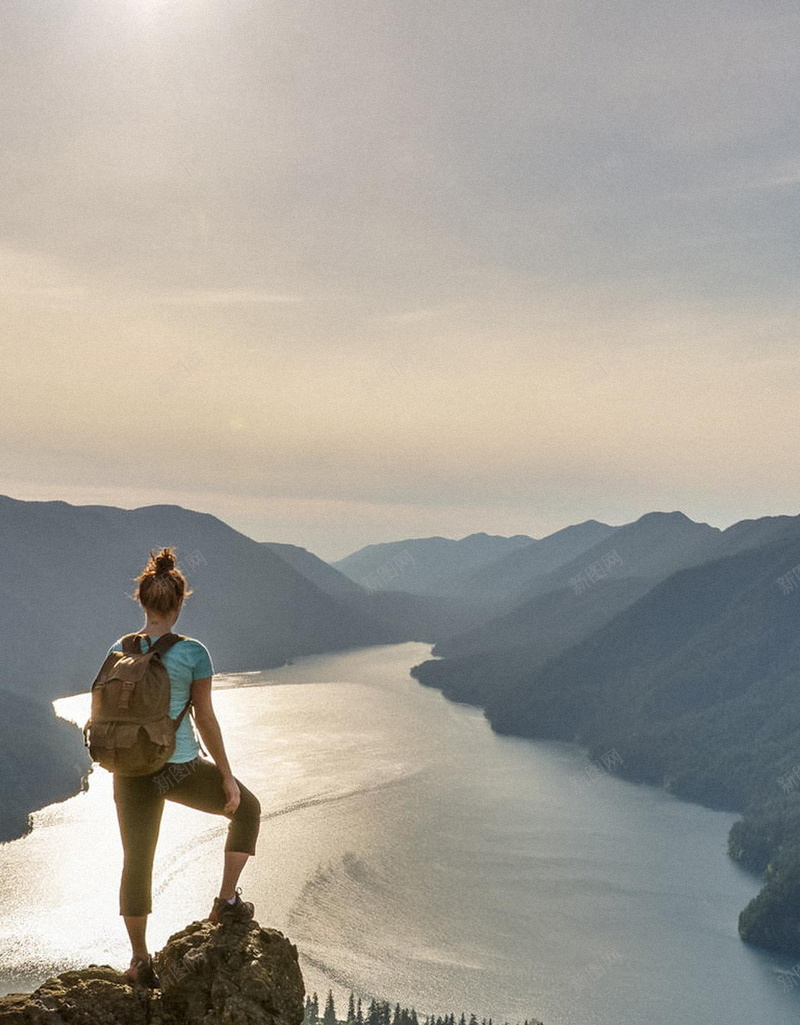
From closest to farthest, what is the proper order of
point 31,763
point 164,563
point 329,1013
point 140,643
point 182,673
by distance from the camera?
1. point 182,673
2. point 140,643
3. point 164,563
4. point 329,1013
5. point 31,763

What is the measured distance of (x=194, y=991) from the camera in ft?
29.4

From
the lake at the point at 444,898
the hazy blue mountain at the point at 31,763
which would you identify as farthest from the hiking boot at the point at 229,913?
the hazy blue mountain at the point at 31,763

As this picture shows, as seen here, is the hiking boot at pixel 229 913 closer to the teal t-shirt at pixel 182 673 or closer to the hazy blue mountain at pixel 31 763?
the teal t-shirt at pixel 182 673

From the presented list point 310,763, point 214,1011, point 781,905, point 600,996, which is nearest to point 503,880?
point 600,996

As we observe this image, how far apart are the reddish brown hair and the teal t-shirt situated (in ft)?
1.22

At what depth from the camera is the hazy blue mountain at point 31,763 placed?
15112 cm

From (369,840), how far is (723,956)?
5791cm

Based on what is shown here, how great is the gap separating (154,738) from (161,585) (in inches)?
59.8

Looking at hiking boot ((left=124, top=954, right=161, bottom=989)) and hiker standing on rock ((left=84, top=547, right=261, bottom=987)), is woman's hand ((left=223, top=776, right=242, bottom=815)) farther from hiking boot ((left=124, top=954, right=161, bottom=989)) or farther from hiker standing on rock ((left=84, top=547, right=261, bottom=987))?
hiking boot ((left=124, top=954, right=161, bottom=989))

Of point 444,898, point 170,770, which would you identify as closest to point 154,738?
point 170,770

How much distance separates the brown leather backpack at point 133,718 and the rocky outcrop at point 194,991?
103 inches

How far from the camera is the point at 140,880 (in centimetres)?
848

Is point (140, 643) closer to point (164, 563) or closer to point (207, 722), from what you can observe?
point (164, 563)

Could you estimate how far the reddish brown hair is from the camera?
835 cm
